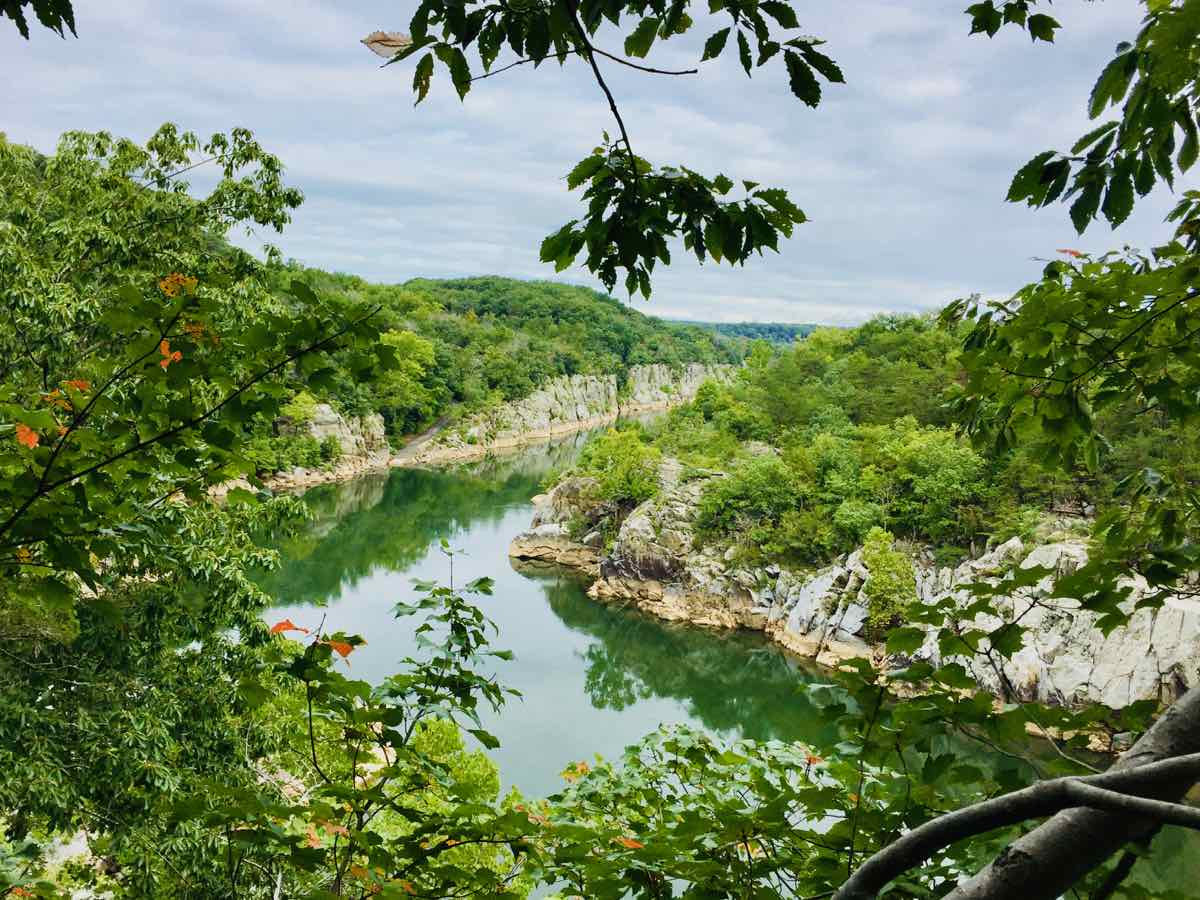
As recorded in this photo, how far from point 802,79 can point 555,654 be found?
1667 cm

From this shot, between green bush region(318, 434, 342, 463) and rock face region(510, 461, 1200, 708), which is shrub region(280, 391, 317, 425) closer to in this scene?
green bush region(318, 434, 342, 463)

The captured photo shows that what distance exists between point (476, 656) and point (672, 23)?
158 centimetres

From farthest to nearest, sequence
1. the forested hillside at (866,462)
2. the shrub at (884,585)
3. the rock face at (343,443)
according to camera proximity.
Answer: the rock face at (343,443) → the forested hillside at (866,462) → the shrub at (884,585)

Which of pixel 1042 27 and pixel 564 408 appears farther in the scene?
pixel 564 408

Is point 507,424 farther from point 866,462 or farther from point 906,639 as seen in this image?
point 906,639

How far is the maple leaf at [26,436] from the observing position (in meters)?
1.42

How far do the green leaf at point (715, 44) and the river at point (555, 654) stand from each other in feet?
27.5

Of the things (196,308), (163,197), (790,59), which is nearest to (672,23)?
(790,59)

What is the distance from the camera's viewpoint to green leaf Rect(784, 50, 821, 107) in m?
1.12

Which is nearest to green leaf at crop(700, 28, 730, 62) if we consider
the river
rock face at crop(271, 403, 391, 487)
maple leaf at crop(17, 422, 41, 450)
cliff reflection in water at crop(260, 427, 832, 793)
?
maple leaf at crop(17, 422, 41, 450)

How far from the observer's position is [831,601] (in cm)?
1694

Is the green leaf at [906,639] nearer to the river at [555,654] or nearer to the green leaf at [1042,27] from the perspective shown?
the green leaf at [1042,27]

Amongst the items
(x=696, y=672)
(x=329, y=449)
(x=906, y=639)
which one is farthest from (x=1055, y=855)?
(x=329, y=449)

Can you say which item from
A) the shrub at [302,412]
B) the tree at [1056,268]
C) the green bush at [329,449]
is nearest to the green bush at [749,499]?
the tree at [1056,268]
